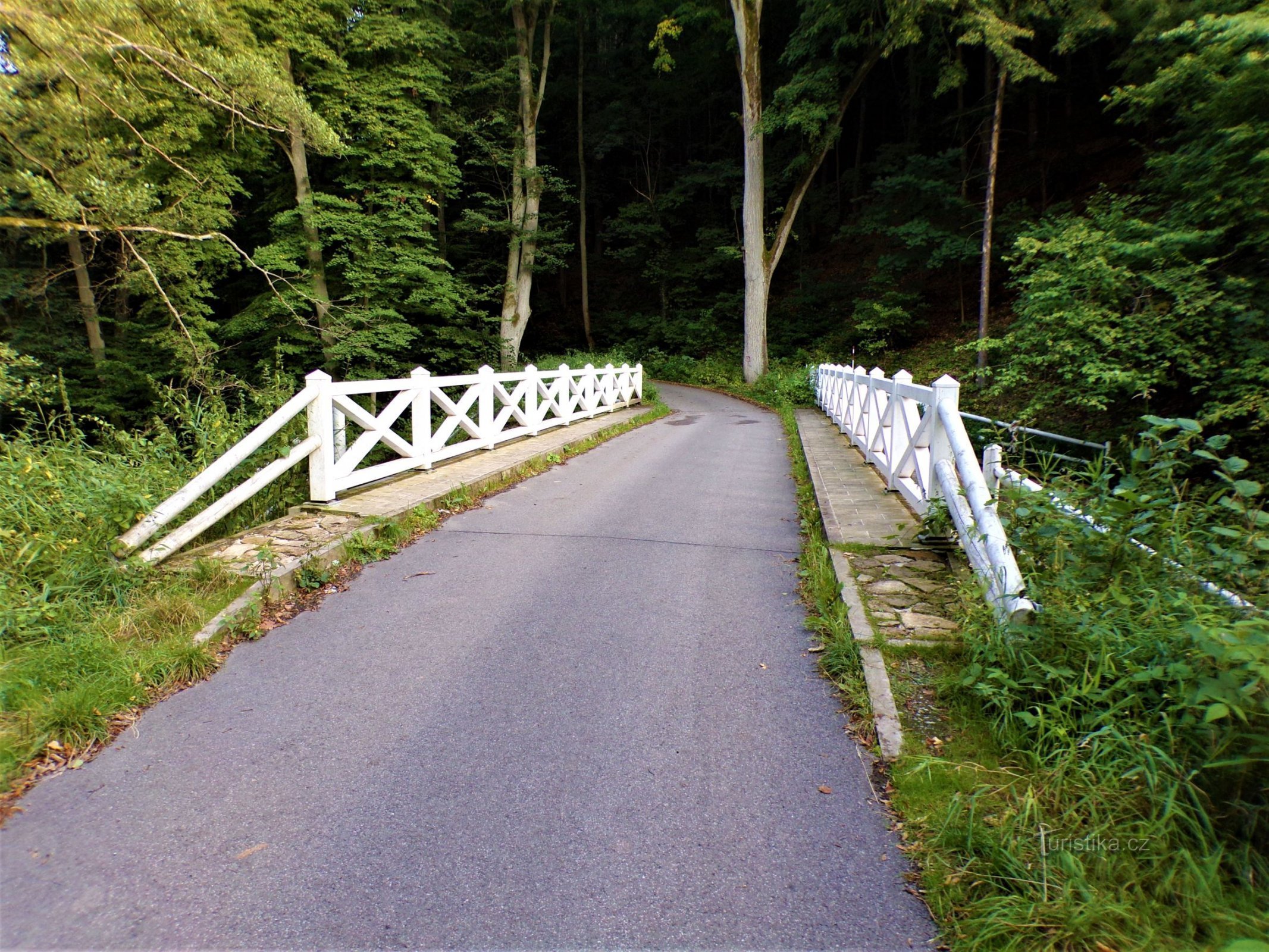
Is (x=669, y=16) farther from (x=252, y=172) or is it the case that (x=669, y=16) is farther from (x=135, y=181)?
(x=135, y=181)

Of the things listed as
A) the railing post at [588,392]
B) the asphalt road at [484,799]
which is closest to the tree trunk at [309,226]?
the railing post at [588,392]

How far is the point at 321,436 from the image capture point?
20.0 feet

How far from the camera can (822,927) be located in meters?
2.07

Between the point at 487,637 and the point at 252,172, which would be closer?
the point at 487,637

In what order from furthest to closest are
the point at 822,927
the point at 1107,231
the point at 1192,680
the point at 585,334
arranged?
the point at 585,334, the point at 1107,231, the point at 1192,680, the point at 822,927

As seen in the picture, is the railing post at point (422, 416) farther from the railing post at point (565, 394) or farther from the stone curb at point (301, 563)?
the railing post at point (565, 394)

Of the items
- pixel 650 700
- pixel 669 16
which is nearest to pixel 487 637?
pixel 650 700

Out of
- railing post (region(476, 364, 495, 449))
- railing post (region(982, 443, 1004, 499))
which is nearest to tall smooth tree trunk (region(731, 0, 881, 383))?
railing post (region(476, 364, 495, 449))

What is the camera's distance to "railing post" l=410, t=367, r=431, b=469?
303 inches

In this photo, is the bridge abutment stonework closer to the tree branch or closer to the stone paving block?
the stone paving block

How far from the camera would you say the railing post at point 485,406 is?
9.52m

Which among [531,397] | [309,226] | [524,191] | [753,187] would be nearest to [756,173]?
[753,187]

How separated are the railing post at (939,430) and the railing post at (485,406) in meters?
5.96

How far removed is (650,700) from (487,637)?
1203mm
